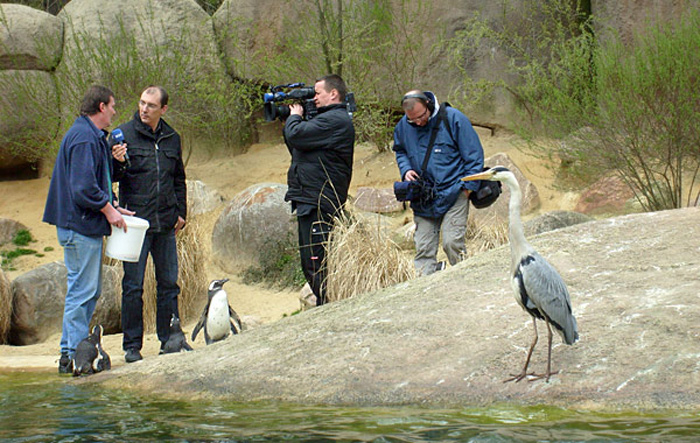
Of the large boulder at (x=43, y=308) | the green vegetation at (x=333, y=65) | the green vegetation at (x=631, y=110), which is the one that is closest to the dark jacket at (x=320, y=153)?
the large boulder at (x=43, y=308)

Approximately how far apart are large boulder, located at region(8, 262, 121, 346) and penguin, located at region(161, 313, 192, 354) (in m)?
2.17

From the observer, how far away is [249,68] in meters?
13.4

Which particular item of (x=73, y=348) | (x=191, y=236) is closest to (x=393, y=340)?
(x=73, y=348)

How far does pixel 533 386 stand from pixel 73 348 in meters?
3.30

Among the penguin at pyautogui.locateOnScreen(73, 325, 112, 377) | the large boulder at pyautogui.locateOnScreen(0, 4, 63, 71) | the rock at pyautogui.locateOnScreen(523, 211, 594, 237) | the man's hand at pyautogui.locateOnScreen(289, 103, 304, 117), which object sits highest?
the large boulder at pyautogui.locateOnScreen(0, 4, 63, 71)

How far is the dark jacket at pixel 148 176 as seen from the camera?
608 centimetres

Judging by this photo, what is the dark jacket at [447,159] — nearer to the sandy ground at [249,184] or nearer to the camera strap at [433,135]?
the camera strap at [433,135]

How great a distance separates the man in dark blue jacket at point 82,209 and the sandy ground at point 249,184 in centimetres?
267

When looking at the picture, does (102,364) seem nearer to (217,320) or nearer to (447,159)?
(217,320)

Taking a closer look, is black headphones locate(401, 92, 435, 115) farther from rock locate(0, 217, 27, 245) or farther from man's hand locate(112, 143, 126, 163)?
rock locate(0, 217, 27, 245)

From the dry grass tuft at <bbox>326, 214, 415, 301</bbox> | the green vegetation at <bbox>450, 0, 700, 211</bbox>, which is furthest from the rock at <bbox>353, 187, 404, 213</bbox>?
the dry grass tuft at <bbox>326, 214, 415, 301</bbox>

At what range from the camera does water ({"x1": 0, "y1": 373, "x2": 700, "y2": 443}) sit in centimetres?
390

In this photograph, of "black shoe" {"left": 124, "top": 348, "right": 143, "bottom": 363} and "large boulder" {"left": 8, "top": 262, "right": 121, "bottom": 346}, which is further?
"large boulder" {"left": 8, "top": 262, "right": 121, "bottom": 346}

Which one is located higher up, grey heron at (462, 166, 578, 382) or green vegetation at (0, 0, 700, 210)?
green vegetation at (0, 0, 700, 210)
